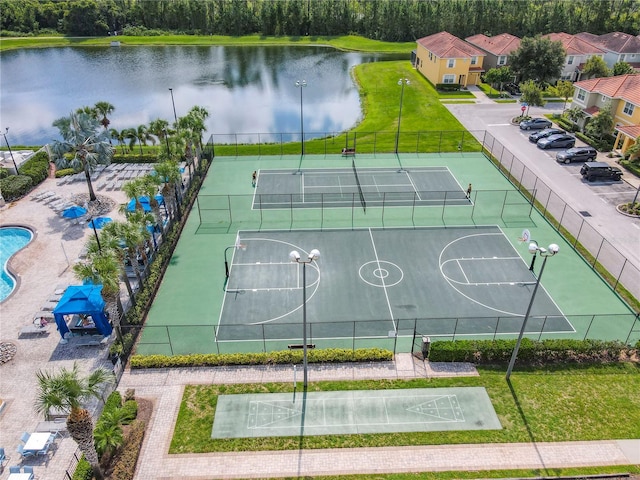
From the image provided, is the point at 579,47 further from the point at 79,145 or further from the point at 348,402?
the point at 348,402

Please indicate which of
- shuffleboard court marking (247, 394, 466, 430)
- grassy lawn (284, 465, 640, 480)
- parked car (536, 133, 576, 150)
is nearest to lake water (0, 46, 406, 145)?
parked car (536, 133, 576, 150)

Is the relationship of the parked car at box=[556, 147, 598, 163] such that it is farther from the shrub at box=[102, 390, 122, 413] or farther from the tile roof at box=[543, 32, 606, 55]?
the shrub at box=[102, 390, 122, 413]

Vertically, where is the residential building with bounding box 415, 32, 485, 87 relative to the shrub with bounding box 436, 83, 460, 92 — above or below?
above

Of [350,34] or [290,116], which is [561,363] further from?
[350,34]

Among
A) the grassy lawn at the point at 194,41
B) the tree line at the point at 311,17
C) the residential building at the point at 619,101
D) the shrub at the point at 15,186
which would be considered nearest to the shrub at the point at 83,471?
the shrub at the point at 15,186

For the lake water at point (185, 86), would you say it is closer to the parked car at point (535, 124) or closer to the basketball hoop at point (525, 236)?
the parked car at point (535, 124)

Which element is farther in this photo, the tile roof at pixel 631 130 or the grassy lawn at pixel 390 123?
the grassy lawn at pixel 390 123

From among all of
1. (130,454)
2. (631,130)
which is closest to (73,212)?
(130,454)
